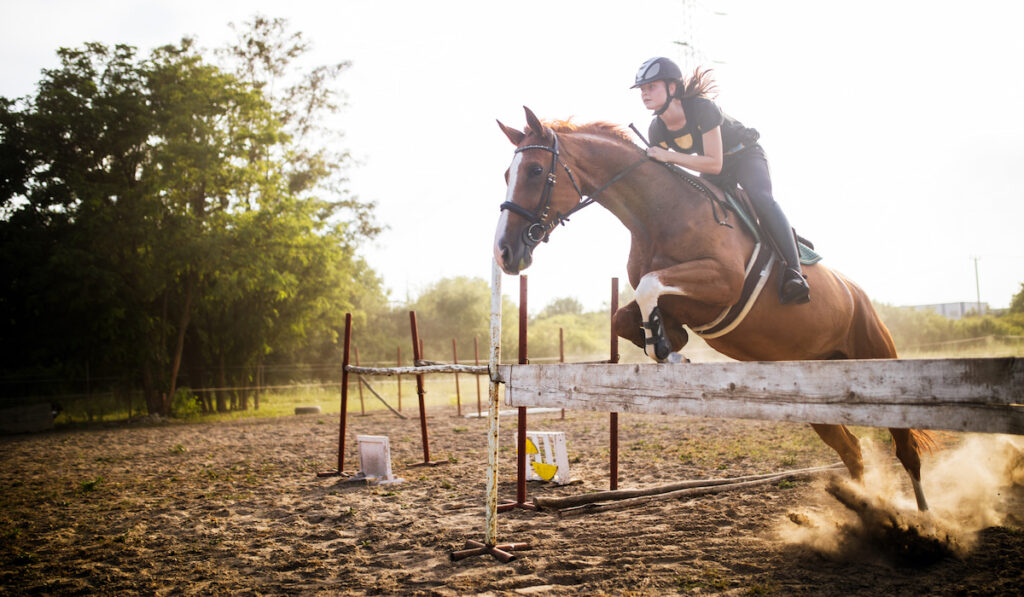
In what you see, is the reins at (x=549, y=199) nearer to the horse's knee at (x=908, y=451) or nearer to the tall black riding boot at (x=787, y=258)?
the tall black riding boot at (x=787, y=258)

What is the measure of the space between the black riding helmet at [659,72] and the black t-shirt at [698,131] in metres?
0.13

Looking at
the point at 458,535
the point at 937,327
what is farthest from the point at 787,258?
the point at 937,327

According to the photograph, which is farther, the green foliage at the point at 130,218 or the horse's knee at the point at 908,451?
the green foliage at the point at 130,218

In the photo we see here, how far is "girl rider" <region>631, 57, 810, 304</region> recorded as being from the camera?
10.1ft

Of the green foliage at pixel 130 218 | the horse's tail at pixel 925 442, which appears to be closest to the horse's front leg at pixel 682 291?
the horse's tail at pixel 925 442

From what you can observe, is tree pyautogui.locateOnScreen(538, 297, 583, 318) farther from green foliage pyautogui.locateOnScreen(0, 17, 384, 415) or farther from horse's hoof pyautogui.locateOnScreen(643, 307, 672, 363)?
horse's hoof pyautogui.locateOnScreen(643, 307, 672, 363)

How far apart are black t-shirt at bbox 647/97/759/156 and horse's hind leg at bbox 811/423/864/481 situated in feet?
6.29

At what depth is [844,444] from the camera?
382 centimetres

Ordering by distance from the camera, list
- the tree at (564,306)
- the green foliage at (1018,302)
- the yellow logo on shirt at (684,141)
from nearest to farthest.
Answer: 1. the yellow logo on shirt at (684,141)
2. the green foliage at (1018,302)
3. the tree at (564,306)

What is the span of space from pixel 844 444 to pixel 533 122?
287cm

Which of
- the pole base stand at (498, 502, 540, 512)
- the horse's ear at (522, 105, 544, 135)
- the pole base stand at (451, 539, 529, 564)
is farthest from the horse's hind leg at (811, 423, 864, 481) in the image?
the horse's ear at (522, 105, 544, 135)

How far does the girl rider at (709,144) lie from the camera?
307cm

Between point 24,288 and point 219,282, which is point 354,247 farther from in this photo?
point 24,288

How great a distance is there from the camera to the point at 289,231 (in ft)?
51.0
